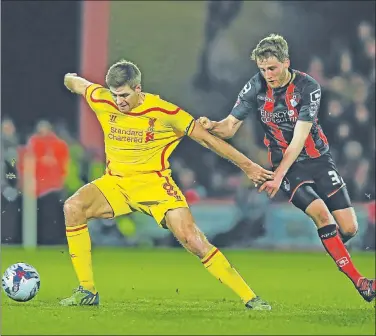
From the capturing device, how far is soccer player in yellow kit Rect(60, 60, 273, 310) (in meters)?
8.41

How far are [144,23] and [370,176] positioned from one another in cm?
385

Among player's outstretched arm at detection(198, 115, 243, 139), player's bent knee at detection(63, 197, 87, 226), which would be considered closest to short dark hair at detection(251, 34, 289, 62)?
player's outstretched arm at detection(198, 115, 243, 139)

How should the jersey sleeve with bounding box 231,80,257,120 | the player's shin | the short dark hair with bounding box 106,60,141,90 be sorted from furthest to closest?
the jersey sleeve with bounding box 231,80,257,120
the player's shin
the short dark hair with bounding box 106,60,141,90

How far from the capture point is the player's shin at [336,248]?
29.3 ft

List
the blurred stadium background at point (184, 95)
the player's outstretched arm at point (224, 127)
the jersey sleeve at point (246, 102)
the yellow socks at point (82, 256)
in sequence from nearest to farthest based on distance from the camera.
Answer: the yellow socks at point (82, 256) → the player's outstretched arm at point (224, 127) → the jersey sleeve at point (246, 102) → the blurred stadium background at point (184, 95)

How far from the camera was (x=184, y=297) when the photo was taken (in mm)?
9922

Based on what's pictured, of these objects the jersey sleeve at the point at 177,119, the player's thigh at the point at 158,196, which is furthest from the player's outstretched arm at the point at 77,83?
the player's thigh at the point at 158,196

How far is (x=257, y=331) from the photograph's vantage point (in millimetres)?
7336

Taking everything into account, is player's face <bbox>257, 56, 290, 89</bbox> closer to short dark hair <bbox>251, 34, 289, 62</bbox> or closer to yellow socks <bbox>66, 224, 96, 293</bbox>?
short dark hair <bbox>251, 34, 289, 62</bbox>

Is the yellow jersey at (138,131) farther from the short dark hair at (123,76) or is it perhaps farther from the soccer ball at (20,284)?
the soccer ball at (20,284)

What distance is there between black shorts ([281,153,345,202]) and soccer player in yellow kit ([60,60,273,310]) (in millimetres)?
472

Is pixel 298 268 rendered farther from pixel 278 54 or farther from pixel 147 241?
pixel 278 54

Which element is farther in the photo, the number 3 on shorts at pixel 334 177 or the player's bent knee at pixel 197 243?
the number 3 on shorts at pixel 334 177

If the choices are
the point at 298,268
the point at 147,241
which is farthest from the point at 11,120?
the point at 298,268
